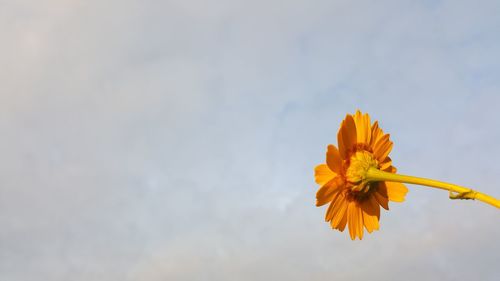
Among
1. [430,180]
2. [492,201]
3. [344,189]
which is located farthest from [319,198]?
[492,201]

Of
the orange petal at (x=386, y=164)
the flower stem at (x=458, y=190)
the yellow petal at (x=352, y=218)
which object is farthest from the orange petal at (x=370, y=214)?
the flower stem at (x=458, y=190)

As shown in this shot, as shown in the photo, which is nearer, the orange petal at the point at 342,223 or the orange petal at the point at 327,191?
the orange petal at the point at 327,191

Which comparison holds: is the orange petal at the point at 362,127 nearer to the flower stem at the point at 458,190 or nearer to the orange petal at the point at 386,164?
the orange petal at the point at 386,164

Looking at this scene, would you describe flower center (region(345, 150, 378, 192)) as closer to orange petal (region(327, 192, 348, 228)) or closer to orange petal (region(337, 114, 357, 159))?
orange petal (region(337, 114, 357, 159))

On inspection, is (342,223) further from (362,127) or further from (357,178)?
(362,127)

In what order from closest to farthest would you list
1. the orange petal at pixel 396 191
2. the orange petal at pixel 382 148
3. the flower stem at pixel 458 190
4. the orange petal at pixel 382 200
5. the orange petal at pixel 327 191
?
1. the flower stem at pixel 458 190
2. the orange petal at pixel 327 191
3. the orange petal at pixel 396 191
4. the orange petal at pixel 382 148
5. the orange petal at pixel 382 200

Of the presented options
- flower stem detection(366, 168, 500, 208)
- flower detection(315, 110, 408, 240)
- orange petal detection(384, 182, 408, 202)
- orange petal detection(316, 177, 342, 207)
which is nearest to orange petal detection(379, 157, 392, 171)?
flower detection(315, 110, 408, 240)
